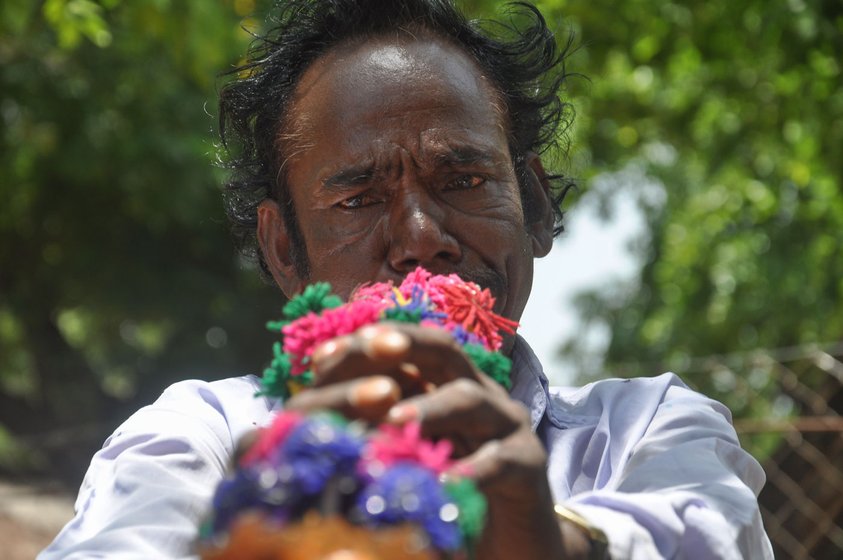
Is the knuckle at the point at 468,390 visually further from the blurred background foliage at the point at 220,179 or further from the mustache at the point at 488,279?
the blurred background foliage at the point at 220,179

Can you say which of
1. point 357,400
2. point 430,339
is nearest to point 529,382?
point 430,339

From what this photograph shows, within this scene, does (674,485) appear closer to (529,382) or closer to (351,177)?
(529,382)

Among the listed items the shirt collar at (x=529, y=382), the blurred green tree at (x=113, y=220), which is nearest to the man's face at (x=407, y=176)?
the shirt collar at (x=529, y=382)

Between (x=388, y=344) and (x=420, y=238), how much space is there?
671 millimetres

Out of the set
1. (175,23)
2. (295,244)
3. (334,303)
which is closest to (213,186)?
(175,23)

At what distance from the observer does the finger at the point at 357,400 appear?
97cm

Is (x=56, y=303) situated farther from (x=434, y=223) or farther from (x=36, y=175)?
(x=434, y=223)

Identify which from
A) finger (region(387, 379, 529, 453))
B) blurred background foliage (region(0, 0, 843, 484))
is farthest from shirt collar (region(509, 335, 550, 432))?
blurred background foliage (region(0, 0, 843, 484))

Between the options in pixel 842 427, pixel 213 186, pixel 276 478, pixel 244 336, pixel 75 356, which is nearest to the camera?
pixel 276 478

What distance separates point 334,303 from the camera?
127cm

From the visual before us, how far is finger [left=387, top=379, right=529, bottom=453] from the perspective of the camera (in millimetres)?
999

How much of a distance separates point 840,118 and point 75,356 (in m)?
9.65

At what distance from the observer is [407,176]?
Answer: 1.76 metres

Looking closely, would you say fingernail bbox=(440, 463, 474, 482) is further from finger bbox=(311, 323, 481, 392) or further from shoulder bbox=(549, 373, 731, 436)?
shoulder bbox=(549, 373, 731, 436)
